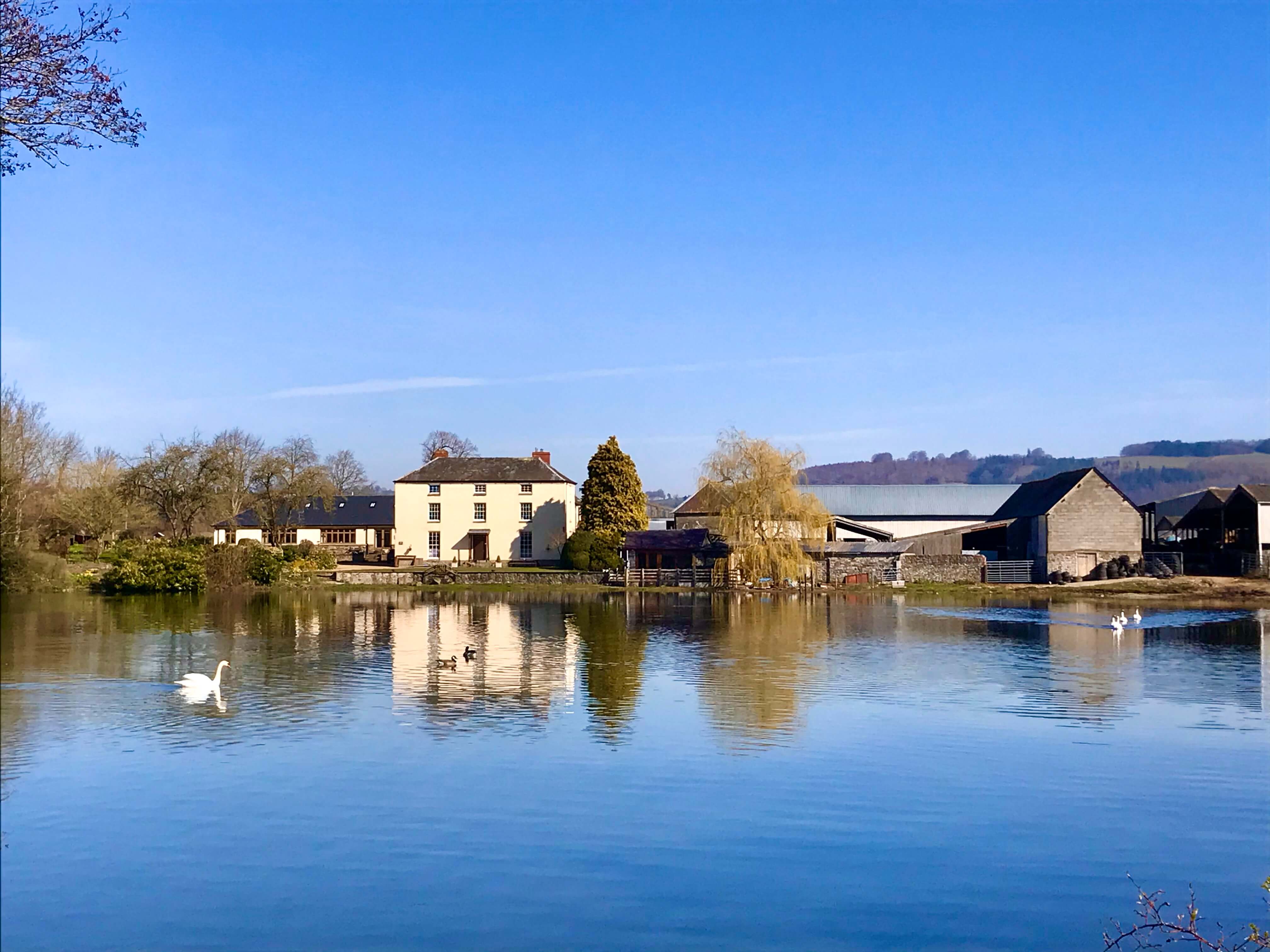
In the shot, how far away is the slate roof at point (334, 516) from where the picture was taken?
8062cm

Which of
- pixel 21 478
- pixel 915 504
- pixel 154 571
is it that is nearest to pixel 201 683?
pixel 21 478

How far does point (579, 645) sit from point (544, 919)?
75.3ft

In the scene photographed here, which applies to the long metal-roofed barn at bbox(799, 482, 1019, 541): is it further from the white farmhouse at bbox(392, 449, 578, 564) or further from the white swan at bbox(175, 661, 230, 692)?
the white swan at bbox(175, 661, 230, 692)

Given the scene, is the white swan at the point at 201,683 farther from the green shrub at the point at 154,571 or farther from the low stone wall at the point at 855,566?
the low stone wall at the point at 855,566

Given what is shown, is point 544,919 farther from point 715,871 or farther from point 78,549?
point 78,549

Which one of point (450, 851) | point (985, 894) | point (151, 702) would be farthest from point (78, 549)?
point (985, 894)

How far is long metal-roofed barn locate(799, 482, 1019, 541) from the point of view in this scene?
88.8 metres

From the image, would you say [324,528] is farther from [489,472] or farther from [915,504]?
[915,504]

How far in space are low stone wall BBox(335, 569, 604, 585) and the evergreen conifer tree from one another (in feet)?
19.4

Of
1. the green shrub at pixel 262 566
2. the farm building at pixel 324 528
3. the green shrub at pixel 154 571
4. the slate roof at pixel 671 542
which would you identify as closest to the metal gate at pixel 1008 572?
the slate roof at pixel 671 542

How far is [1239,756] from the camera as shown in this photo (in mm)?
18344

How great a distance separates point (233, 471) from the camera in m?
68.7

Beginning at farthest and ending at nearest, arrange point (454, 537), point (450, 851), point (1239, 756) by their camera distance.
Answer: point (454, 537), point (1239, 756), point (450, 851)

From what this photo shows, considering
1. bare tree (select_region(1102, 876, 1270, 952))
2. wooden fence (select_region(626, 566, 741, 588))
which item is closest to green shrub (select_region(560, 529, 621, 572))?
wooden fence (select_region(626, 566, 741, 588))
